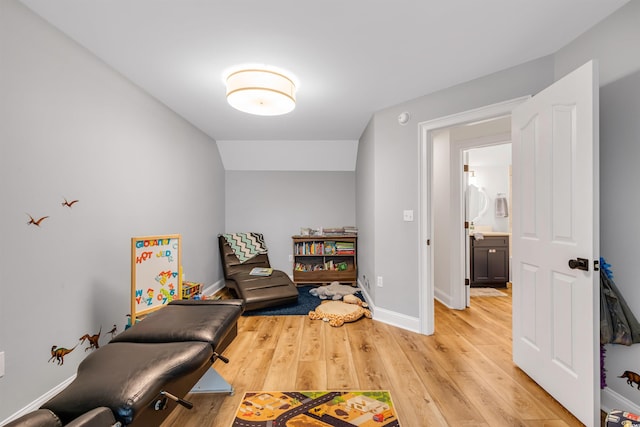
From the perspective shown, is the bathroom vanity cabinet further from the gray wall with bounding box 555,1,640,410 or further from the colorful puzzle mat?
the colorful puzzle mat

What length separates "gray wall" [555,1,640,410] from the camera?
1525 millimetres

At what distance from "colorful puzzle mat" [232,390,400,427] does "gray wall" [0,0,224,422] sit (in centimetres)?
121

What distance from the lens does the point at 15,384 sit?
146 cm

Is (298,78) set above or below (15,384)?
above

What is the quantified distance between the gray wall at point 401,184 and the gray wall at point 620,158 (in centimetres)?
71

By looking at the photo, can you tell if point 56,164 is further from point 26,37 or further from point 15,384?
point 15,384

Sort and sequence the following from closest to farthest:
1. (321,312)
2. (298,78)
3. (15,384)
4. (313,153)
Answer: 1. (15,384)
2. (298,78)
3. (321,312)
4. (313,153)

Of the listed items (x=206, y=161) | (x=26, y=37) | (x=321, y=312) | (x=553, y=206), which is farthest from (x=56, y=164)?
(x=553, y=206)

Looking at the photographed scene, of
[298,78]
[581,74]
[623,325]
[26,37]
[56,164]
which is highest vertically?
[298,78]

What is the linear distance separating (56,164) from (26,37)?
681mm

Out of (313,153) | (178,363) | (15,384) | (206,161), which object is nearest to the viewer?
(178,363)

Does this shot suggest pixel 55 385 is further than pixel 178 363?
Yes

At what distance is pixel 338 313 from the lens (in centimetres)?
307

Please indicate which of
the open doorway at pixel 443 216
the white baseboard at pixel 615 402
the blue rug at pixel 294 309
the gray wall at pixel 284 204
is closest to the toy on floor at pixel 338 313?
the blue rug at pixel 294 309
